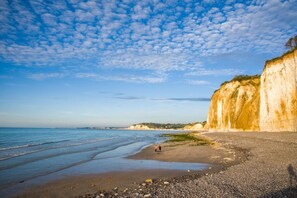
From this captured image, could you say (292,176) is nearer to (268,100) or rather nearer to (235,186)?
(235,186)

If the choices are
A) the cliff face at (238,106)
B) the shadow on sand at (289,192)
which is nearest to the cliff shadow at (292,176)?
the shadow on sand at (289,192)

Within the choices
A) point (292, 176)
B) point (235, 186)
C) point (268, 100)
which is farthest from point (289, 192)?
point (268, 100)

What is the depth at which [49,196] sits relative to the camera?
350 inches

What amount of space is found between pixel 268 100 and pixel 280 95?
3.25 meters

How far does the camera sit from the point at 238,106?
2077 inches

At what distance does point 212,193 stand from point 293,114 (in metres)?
28.2

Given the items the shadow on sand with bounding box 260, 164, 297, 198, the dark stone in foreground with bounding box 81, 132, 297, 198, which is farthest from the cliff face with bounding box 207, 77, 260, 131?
the shadow on sand with bounding box 260, 164, 297, 198

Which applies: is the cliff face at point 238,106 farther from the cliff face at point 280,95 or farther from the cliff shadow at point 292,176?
the cliff shadow at point 292,176

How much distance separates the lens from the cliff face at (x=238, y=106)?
4553 centimetres

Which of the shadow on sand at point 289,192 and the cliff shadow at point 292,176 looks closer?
the shadow on sand at point 289,192

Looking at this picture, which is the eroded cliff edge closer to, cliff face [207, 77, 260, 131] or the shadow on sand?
cliff face [207, 77, 260, 131]

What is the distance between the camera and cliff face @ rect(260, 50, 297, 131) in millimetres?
30475

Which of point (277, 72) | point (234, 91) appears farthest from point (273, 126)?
point (234, 91)

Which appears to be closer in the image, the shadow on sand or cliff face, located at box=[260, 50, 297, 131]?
the shadow on sand
